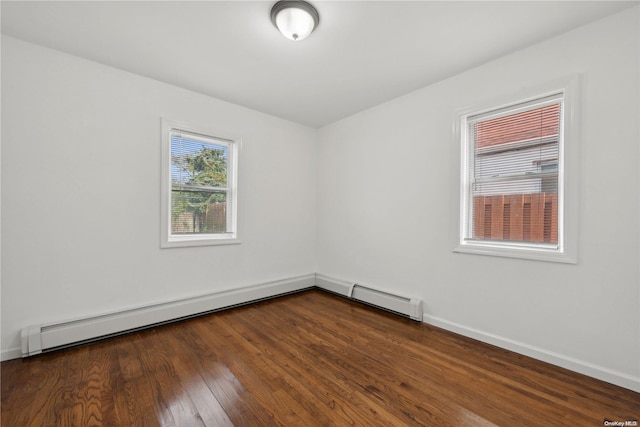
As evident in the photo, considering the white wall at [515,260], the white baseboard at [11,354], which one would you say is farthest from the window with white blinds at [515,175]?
the white baseboard at [11,354]

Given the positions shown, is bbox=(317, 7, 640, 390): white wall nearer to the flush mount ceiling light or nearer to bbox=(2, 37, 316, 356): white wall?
the flush mount ceiling light

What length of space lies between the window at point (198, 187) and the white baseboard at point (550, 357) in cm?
288

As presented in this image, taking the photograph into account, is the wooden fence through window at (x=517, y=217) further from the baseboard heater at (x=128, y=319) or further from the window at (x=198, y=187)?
the window at (x=198, y=187)

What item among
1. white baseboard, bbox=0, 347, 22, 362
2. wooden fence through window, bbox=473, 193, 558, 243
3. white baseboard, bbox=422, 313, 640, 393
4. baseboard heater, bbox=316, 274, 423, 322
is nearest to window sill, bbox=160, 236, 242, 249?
white baseboard, bbox=0, 347, 22, 362

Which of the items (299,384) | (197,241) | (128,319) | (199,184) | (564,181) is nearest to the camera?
(299,384)

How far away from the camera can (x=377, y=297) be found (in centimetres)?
346

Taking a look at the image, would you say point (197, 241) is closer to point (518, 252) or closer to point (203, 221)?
point (203, 221)

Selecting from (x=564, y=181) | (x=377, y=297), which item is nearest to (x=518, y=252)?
(x=564, y=181)

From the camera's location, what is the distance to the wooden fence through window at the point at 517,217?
7.66ft

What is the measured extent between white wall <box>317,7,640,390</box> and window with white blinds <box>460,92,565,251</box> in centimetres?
16

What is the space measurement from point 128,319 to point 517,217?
3963 mm

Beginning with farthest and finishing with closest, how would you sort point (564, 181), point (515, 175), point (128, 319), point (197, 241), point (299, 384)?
point (197, 241) < point (128, 319) < point (515, 175) < point (564, 181) < point (299, 384)

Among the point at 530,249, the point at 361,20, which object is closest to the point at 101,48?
the point at 361,20

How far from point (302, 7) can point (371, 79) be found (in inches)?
49.5
